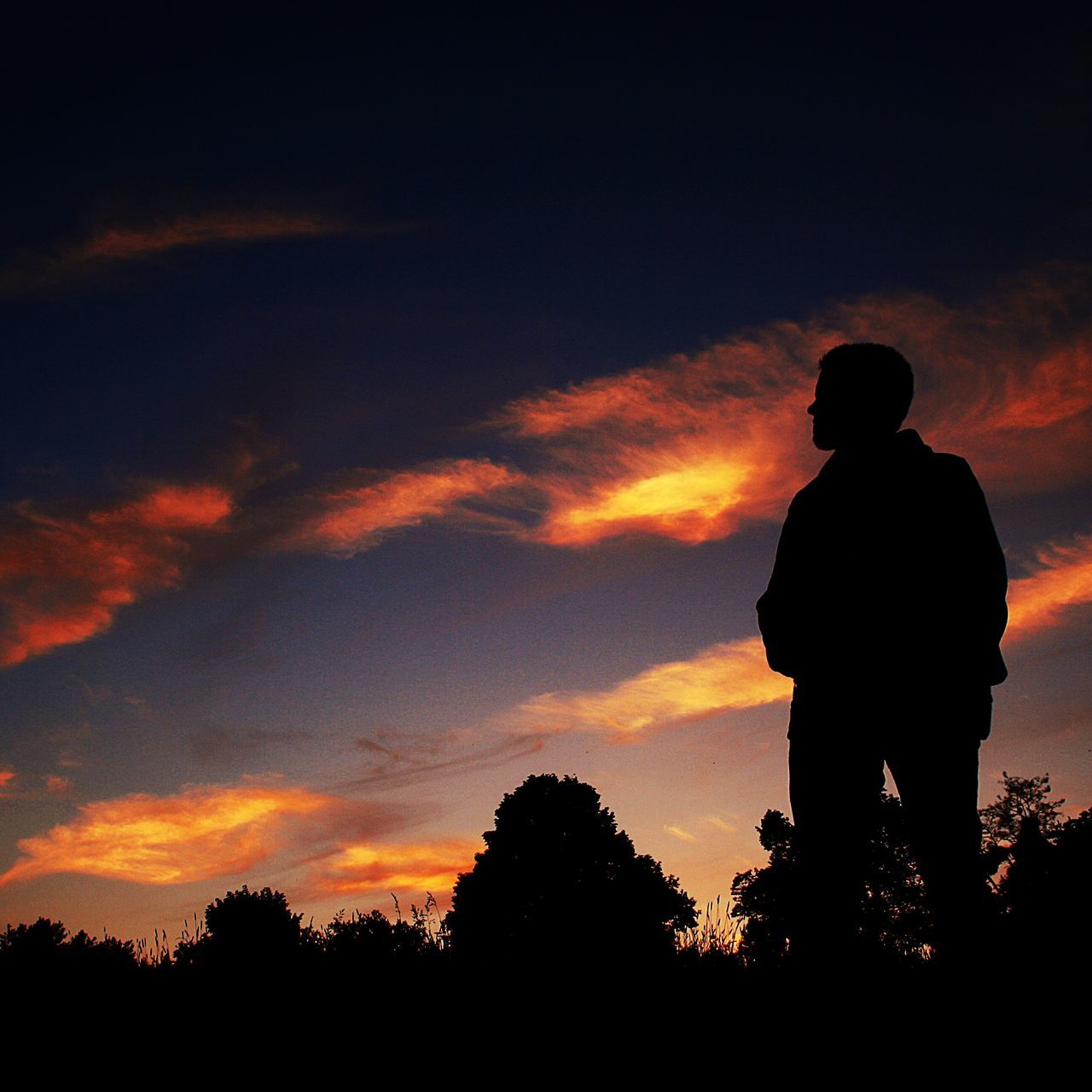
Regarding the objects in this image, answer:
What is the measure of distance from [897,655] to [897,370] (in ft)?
4.61

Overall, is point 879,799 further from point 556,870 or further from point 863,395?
point 556,870

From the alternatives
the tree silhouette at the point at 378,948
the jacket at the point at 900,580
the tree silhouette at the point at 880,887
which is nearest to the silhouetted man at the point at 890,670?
the jacket at the point at 900,580

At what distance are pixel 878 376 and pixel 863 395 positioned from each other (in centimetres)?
12

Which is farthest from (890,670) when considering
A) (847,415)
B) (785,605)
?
(847,415)

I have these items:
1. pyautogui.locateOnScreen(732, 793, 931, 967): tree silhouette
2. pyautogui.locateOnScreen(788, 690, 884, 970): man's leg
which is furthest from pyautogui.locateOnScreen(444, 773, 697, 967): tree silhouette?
pyautogui.locateOnScreen(788, 690, 884, 970): man's leg

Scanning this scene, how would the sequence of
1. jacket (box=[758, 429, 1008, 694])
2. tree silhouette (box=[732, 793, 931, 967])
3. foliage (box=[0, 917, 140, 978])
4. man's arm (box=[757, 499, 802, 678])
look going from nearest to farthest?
jacket (box=[758, 429, 1008, 694])
man's arm (box=[757, 499, 802, 678])
foliage (box=[0, 917, 140, 978])
tree silhouette (box=[732, 793, 931, 967])

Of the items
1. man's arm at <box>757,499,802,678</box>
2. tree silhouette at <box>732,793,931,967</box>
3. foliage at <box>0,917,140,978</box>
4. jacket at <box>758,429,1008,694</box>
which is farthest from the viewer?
tree silhouette at <box>732,793,931,967</box>

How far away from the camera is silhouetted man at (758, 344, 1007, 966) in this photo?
9.71ft

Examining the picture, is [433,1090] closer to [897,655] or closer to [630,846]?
[897,655]

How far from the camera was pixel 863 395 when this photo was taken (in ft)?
11.5

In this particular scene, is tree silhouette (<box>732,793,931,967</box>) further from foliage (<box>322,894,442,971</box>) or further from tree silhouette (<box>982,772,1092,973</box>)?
foliage (<box>322,894,442,971</box>)

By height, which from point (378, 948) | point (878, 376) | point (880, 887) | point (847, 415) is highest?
point (878, 376)

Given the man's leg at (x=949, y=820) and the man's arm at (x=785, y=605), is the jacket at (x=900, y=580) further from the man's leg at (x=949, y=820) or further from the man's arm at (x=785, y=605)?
the man's leg at (x=949, y=820)

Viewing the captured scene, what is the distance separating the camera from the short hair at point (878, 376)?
351 centimetres
